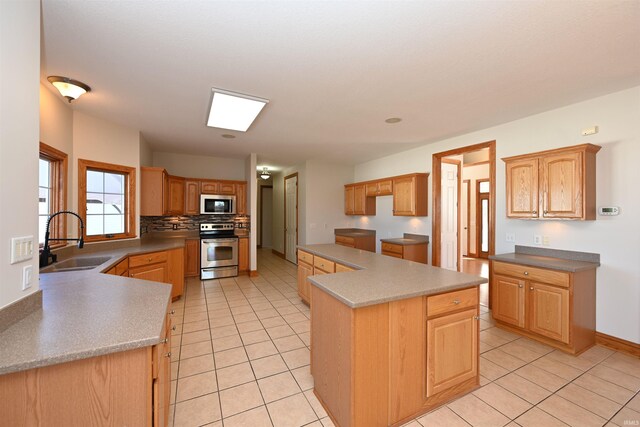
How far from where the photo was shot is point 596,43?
75.5 inches

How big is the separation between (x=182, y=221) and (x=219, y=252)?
48.8 inches

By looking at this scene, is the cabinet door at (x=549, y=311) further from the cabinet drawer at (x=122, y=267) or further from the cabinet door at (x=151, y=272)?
the cabinet door at (x=151, y=272)

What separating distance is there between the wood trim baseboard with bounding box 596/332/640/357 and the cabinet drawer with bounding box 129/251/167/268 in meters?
5.37

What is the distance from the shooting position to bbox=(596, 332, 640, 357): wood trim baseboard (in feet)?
8.46

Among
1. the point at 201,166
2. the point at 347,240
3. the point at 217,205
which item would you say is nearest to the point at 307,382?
the point at 347,240

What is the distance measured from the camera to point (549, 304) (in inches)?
106

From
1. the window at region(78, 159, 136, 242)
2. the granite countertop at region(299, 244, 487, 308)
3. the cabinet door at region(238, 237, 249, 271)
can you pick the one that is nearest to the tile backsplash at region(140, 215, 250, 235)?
the cabinet door at region(238, 237, 249, 271)

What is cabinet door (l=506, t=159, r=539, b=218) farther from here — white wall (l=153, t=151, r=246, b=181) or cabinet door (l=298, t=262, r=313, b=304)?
white wall (l=153, t=151, r=246, b=181)

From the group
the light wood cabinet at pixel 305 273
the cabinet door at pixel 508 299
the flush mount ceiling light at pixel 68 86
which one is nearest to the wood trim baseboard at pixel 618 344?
the cabinet door at pixel 508 299

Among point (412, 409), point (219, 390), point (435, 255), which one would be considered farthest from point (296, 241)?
point (412, 409)

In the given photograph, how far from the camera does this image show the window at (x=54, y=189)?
115 inches

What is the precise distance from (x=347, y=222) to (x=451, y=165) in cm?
278

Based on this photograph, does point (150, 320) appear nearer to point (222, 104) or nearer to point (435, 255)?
point (222, 104)

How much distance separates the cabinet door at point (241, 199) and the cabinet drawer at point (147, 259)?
7.78 feet
